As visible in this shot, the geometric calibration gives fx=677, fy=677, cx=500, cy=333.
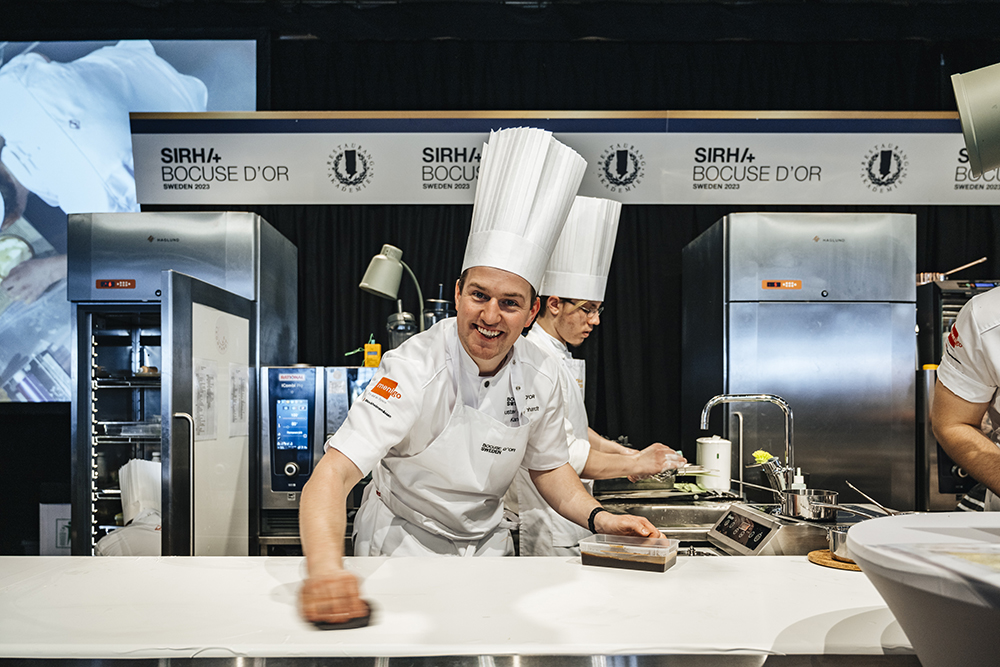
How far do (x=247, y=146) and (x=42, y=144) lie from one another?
4.40 ft

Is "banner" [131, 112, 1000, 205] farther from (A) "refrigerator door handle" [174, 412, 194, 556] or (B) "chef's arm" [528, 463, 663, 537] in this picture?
(B) "chef's arm" [528, 463, 663, 537]

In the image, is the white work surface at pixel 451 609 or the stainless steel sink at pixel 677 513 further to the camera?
the stainless steel sink at pixel 677 513

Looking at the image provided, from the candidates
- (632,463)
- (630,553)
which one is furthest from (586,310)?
(630,553)

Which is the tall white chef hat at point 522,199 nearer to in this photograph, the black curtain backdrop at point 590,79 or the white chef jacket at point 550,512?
the white chef jacket at point 550,512

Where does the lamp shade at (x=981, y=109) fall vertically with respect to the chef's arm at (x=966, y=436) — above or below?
above

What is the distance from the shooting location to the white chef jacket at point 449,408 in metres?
1.48

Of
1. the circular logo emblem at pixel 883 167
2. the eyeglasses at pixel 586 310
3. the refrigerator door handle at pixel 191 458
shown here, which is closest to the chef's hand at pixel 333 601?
the eyeglasses at pixel 586 310

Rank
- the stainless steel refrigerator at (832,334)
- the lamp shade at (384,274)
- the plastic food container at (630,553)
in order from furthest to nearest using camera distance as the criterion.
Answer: the lamp shade at (384,274), the stainless steel refrigerator at (832,334), the plastic food container at (630,553)

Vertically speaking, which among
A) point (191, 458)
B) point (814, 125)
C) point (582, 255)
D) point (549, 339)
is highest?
point (814, 125)

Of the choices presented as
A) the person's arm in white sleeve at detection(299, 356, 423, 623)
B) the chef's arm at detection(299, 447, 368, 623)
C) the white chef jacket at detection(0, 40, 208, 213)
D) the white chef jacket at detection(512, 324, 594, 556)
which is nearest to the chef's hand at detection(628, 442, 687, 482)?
the white chef jacket at detection(512, 324, 594, 556)

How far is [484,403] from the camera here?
5.39 feet

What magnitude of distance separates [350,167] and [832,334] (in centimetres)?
255

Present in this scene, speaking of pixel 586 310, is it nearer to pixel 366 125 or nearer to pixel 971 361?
pixel 971 361

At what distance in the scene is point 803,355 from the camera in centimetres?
321
